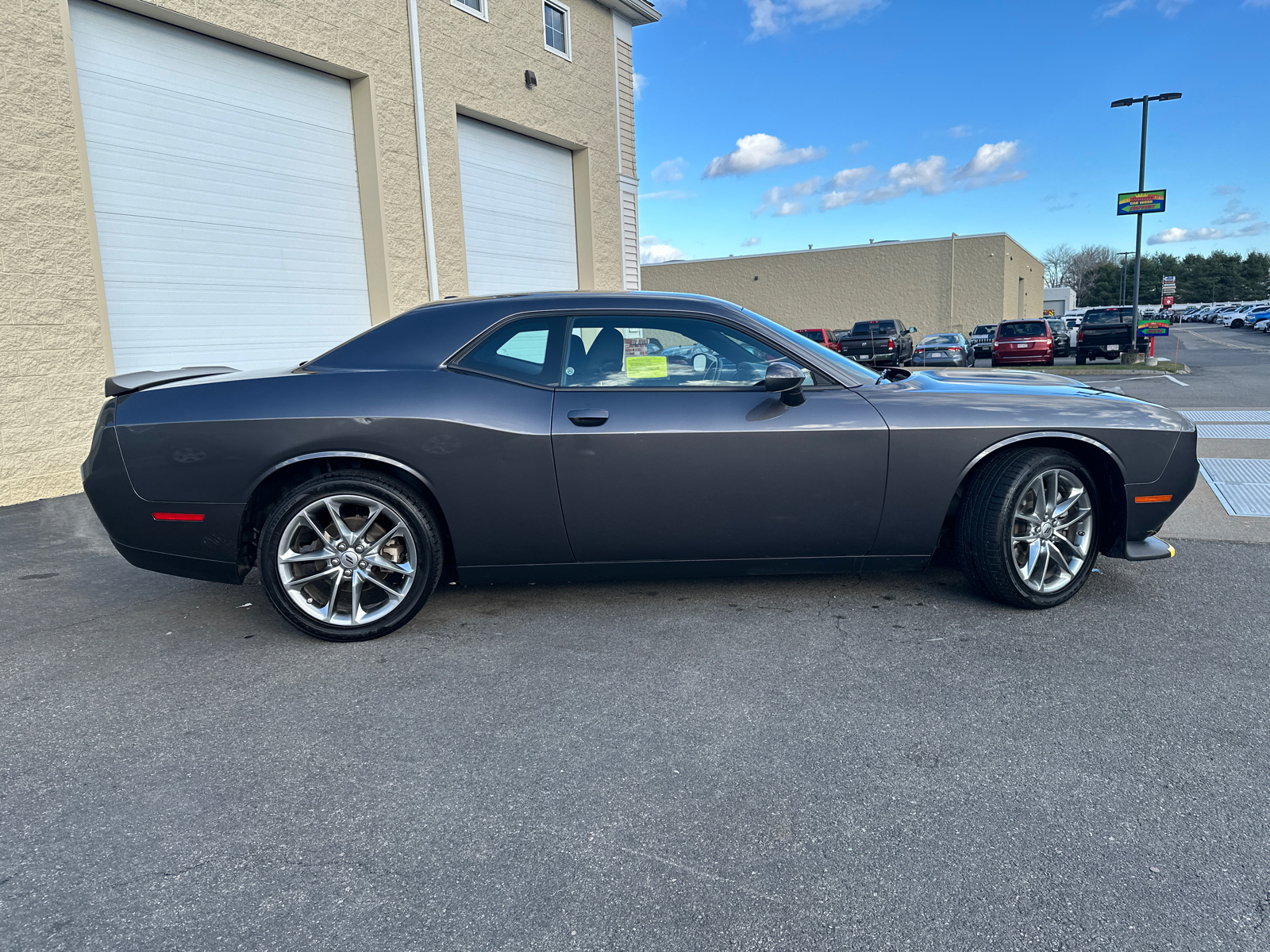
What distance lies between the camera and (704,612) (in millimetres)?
3990

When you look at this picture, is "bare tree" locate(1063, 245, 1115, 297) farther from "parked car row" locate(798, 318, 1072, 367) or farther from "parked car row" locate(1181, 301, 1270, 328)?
"parked car row" locate(798, 318, 1072, 367)

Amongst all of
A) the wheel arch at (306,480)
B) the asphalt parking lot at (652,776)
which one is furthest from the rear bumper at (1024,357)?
the wheel arch at (306,480)

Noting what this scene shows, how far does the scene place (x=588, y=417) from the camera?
3.69 m

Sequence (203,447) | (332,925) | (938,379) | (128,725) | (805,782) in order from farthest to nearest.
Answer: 1. (938,379)
2. (203,447)
3. (128,725)
4. (805,782)
5. (332,925)

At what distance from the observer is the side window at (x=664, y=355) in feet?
12.5

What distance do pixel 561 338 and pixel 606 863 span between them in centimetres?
237

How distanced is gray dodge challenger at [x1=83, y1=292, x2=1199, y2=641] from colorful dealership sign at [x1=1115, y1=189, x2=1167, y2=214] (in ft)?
76.3

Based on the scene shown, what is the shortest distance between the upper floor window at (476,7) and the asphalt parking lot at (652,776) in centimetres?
1062

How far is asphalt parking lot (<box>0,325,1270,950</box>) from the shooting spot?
6.41ft

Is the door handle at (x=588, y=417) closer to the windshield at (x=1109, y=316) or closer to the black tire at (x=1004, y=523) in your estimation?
the black tire at (x=1004, y=523)

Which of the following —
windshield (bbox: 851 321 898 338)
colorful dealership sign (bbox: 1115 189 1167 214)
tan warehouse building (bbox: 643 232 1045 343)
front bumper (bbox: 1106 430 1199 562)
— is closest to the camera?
front bumper (bbox: 1106 430 1199 562)

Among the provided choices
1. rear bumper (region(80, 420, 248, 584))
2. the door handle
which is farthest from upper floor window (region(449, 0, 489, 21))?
the door handle

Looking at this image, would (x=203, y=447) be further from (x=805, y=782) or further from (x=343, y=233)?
(x=343, y=233)

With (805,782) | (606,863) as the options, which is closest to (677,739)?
(805,782)
